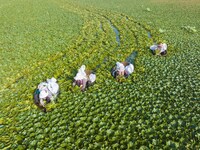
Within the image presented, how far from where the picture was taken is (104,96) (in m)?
11.4

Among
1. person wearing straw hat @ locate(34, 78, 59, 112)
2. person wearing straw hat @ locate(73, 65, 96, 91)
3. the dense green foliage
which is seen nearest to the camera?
the dense green foliage

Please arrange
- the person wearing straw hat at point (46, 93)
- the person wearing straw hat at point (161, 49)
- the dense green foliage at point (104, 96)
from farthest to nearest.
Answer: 1. the person wearing straw hat at point (161, 49)
2. the person wearing straw hat at point (46, 93)
3. the dense green foliage at point (104, 96)

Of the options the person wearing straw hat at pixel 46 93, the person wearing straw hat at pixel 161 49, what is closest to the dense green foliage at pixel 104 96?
the person wearing straw hat at pixel 46 93

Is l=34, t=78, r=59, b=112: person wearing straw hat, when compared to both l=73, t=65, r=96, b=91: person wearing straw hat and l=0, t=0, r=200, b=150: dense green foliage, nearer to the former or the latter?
l=0, t=0, r=200, b=150: dense green foliage

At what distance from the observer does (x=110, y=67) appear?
48.5 ft

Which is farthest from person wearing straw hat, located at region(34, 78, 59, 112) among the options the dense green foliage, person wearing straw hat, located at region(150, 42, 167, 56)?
person wearing straw hat, located at region(150, 42, 167, 56)

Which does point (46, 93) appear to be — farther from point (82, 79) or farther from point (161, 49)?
point (161, 49)

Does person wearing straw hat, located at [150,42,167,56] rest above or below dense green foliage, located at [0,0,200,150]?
above

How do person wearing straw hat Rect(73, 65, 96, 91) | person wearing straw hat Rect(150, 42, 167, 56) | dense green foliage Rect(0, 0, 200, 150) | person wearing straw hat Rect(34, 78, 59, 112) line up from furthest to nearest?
person wearing straw hat Rect(150, 42, 167, 56)
person wearing straw hat Rect(73, 65, 96, 91)
person wearing straw hat Rect(34, 78, 59, 112)
dense green foliage Rect(0, 0, 200, 150)

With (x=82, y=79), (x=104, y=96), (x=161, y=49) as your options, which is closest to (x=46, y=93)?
(x=82, y=79)

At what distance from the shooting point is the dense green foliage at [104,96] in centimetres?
864

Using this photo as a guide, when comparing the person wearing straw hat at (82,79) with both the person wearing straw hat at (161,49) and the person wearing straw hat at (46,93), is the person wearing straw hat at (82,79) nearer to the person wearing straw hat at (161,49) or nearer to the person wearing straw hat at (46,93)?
the person wearing straw hat at (46,93)

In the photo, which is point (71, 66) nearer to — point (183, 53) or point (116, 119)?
point (116, 119)

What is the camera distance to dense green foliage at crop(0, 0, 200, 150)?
28.3ft
